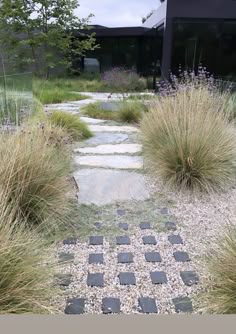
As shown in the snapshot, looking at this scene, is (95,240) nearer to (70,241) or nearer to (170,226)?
(70,241)

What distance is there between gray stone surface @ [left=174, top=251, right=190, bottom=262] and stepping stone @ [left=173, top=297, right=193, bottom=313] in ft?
1.21

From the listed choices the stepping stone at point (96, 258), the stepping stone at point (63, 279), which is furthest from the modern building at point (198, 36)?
the stepping stone at point (63, 279)

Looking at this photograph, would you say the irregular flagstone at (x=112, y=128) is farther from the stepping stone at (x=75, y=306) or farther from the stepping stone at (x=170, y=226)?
the stepping stone at (x=75, y=306)

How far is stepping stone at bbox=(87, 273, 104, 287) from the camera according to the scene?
74.5 inches

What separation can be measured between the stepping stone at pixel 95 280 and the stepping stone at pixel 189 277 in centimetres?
47

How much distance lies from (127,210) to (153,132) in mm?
1343

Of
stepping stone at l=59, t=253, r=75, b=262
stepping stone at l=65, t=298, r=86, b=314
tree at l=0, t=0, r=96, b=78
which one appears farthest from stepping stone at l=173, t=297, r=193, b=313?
tree at l=0, t=0, r=96, b=78

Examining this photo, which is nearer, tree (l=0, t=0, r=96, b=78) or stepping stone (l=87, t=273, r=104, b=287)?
stepping stone (l=87, t=273, r=104, b=287)

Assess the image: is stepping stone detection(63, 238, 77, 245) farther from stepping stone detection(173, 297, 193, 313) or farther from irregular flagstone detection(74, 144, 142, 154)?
irregular flagstone detection(74, 144, 142, 154)

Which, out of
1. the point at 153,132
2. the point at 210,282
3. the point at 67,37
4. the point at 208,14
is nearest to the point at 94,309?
the point at 210,282

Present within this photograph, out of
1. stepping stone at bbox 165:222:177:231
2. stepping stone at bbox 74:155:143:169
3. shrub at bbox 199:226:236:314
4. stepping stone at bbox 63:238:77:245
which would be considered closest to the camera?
shrub at bbox 199:226:236:314

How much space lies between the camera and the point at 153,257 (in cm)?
216

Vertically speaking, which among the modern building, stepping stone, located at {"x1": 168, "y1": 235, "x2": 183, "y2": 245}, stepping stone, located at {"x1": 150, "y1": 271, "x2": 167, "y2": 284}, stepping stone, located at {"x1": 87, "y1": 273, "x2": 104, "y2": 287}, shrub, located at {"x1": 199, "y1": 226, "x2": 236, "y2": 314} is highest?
the modern building

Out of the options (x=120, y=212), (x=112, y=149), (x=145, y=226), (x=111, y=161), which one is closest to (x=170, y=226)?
(x=145, y=226)
